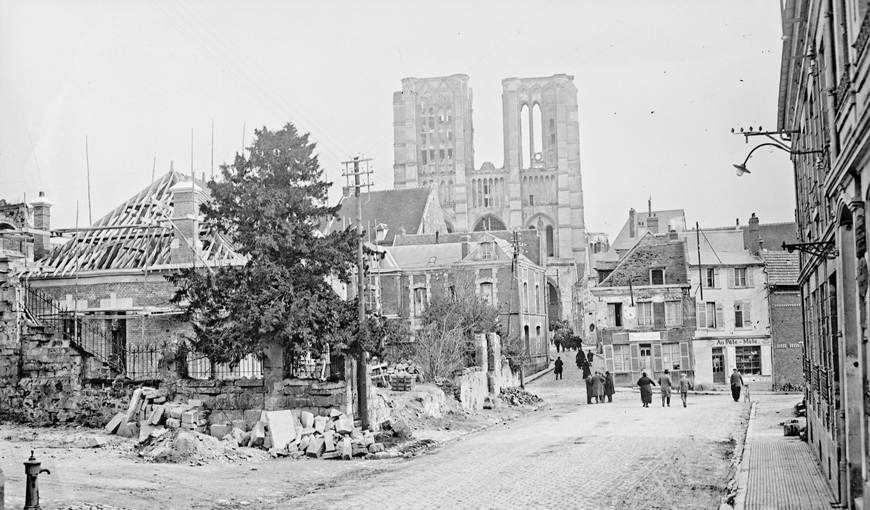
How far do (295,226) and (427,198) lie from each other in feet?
183

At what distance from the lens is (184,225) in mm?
28750

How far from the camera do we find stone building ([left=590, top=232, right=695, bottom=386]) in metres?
44.4

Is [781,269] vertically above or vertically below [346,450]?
above

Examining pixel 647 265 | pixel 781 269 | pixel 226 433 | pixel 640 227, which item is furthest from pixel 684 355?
pixel 640 227

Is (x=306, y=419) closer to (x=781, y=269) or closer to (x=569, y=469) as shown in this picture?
(x=569, y=469)

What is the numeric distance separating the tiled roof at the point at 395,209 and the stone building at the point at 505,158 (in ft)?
67.9

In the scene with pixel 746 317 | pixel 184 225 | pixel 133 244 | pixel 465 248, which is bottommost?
pixel 746 317

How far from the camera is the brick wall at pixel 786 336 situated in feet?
134

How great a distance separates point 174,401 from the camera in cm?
2089

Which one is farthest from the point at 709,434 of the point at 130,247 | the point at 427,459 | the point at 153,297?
the point at 130,247

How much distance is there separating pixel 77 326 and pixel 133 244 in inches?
148

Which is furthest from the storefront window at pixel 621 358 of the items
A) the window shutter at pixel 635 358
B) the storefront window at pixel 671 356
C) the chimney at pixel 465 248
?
the chimney at pixel 465 248

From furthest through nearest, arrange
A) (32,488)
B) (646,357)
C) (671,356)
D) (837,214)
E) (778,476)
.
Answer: (646,357) → (671,356) → (778,476) → (32,488) → (837,214)

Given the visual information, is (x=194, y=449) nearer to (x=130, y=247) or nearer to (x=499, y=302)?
(x=130, y=247)
